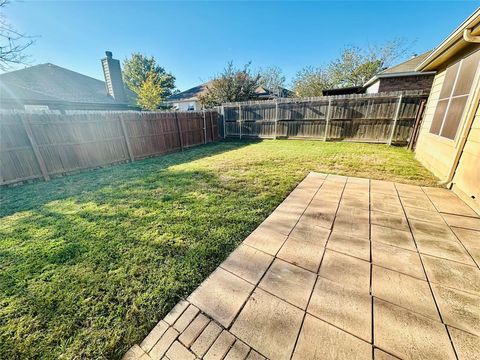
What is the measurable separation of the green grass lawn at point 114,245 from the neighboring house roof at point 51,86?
809 centimetres

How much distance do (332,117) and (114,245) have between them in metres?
9.28

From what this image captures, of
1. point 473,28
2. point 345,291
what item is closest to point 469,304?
point 345,291

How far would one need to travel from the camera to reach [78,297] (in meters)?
1.53

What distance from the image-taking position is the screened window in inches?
130

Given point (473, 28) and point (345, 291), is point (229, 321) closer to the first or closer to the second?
point (345, 291)

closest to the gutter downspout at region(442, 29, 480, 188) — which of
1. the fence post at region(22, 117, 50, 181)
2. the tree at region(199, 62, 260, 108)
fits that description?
the fence post at region(22, 117, 50, 181)

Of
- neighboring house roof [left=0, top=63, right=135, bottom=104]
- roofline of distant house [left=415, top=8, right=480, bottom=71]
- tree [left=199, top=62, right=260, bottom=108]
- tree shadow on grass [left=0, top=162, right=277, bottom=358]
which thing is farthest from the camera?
tree [left=199, top=62, right=260, bottom=108]

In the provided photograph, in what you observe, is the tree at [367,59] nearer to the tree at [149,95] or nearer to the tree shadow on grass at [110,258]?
the tree at [149,95]

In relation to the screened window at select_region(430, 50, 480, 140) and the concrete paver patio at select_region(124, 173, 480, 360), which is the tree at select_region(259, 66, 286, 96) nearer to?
the screened window at select_region(430, 50, 480, 140)

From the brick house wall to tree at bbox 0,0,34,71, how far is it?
15.4 m

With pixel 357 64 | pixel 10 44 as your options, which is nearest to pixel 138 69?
pixel 10 44

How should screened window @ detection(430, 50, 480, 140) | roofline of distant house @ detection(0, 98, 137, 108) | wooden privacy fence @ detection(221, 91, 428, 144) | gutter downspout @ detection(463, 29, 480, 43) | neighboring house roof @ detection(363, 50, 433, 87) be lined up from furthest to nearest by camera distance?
neighboring house roof @ detection(363, 50, 433, 87)
roofline of distant house @ detection(0, 98, 137, 108)
wooden privacy fence @ detection(221, 91, 428, 144)
screened window @ detection(430, 50, 480, 140)
gutter downspout @ detection(463, 29, 480, 43)

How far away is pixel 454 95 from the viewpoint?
3.77m

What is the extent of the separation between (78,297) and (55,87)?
1488 centimetres
